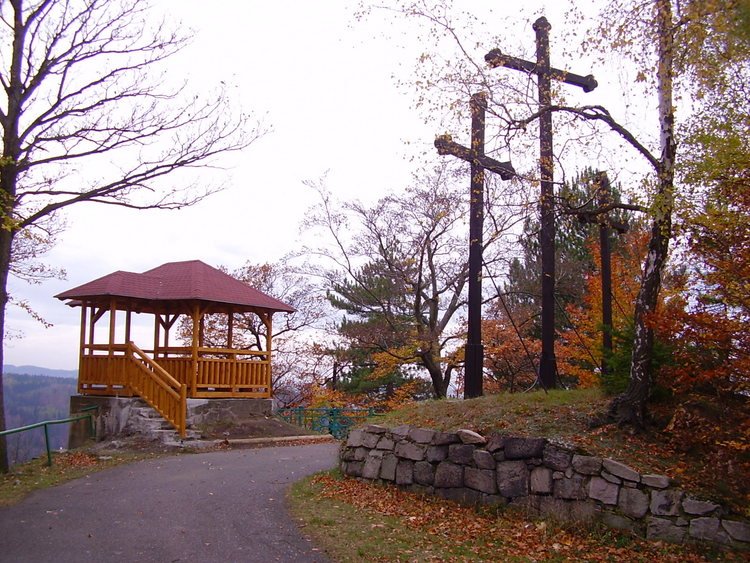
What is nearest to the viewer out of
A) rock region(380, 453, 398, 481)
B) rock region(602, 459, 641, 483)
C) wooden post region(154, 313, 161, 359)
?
rock region(602, 459, 641, 483)

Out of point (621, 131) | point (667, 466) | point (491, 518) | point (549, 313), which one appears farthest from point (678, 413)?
point (549, 313)

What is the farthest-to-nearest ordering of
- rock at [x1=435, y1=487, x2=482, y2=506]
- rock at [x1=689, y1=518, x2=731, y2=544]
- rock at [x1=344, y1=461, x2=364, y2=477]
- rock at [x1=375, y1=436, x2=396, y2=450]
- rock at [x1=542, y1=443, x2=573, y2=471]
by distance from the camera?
rock at [x1=344, y1=461, x2=364, y2=477] → rock at [x1=375, y1=436, x2=396, y2=450] → rock at [x1=435, y1=487, x2=482, y2=506] → rock at [x1=542, y1=443, x2=573, y2=471] → rock at [x1=689, y1=518, x2=731, y2=544]

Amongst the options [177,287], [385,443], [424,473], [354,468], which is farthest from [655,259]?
[177,287]

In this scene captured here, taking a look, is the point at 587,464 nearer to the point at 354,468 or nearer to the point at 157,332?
the point at 354,468

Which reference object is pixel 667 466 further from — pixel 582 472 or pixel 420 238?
pixel 420 238

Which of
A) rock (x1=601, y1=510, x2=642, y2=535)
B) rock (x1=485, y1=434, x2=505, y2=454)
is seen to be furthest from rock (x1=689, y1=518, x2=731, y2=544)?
rock (x1=485, y1=434, x2=505, y2=454)

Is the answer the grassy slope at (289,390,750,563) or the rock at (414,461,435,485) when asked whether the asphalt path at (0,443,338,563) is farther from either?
the rock at (414,461,435,485)

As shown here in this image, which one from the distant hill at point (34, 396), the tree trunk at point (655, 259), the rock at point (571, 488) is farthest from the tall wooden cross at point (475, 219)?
the distant hill at point (34, 396)

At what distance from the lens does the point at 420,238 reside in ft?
71.2

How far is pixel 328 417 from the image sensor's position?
65.2 feet

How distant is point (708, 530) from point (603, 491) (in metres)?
1.04

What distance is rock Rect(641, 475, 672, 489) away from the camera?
631 centimetres

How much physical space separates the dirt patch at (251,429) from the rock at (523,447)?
30.4 ft

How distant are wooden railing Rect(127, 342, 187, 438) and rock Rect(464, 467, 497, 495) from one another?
Result: 8527 millimetres
